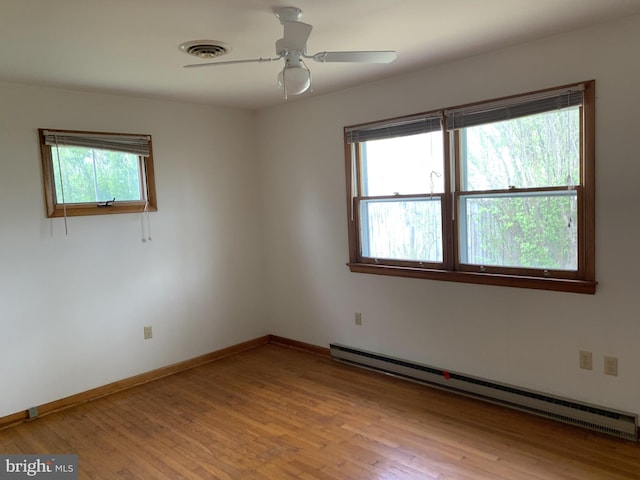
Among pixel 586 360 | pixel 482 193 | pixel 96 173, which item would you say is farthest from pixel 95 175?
pixel 586 360

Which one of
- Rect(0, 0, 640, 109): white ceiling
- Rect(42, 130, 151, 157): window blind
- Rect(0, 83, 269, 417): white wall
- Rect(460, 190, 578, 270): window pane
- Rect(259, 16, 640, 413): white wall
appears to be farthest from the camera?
Rect(42, 130, 151, 157): window blind

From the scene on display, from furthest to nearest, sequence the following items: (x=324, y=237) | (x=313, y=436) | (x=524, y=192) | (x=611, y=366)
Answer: (x=324, y=237) < (x=524, y=192) < (x=313, y=436) < (x=611, y=366)

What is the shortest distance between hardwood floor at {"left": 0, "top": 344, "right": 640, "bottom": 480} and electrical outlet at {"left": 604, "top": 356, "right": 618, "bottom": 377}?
1.23ft

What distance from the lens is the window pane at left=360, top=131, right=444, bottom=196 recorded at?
341cm

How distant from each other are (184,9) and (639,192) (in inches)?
100

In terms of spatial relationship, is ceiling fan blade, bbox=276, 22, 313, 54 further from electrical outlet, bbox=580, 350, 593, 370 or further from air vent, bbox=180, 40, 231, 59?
electrical outlet, bbox=580, 350, 593, 370

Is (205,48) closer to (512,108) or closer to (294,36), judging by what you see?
(294,36)

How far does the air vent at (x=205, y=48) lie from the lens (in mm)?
2537

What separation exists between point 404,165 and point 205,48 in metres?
1.73

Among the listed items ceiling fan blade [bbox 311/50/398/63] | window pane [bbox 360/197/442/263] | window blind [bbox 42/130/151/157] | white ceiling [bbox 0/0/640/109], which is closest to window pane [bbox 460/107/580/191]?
window pane [bbox 360/197/442/263]

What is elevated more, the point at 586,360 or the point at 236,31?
the point at 236,31

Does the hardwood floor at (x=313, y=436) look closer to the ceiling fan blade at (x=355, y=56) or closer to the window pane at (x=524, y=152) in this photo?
the window pane at (x=524, y=152)

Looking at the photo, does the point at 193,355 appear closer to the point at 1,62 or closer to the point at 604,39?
the point at 1,62

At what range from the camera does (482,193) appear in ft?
10.4
